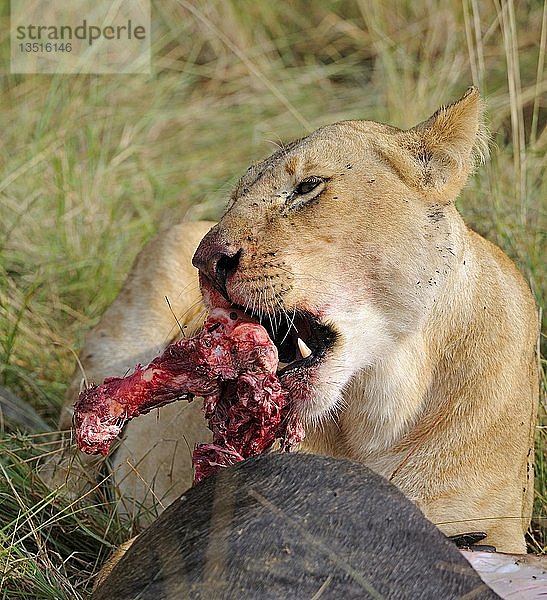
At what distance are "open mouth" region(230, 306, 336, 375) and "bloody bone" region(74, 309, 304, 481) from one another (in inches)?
3.3

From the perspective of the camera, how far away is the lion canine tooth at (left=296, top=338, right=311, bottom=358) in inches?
105

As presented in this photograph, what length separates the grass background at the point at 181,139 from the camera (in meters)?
4.14

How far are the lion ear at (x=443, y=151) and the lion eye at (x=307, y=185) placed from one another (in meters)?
0.20

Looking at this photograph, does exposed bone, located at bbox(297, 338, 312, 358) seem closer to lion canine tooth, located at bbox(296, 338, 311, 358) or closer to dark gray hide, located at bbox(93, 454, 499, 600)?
lion canine tooth, located at bbox(296, 338, 311, 358)

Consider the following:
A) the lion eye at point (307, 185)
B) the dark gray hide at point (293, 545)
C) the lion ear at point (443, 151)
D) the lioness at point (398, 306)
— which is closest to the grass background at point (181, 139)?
the lioness at point (398, 306)

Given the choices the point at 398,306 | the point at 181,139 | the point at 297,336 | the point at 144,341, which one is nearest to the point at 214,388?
the point at 297,336

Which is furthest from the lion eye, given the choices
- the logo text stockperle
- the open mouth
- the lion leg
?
the logo text stockperle

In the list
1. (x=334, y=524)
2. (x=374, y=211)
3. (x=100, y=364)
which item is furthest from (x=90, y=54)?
(x=334, y=524)

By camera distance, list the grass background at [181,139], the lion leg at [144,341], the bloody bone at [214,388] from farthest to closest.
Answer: the grass background at [181,139], the lion leg at [144,341], the bloody bone at [214,388]

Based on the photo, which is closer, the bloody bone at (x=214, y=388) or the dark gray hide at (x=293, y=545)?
Result: the dark gray hide at (x=293, y=545)

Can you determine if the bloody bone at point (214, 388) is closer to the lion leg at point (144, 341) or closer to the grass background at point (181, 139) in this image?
the grass background at point (181, 139)

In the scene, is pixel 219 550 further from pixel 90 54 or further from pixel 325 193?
pixel 90 54

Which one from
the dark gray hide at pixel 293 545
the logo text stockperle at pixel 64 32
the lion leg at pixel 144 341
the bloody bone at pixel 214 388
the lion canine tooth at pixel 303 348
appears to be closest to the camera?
the dark gray hide at pixel 293 545

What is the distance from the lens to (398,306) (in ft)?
8.71
